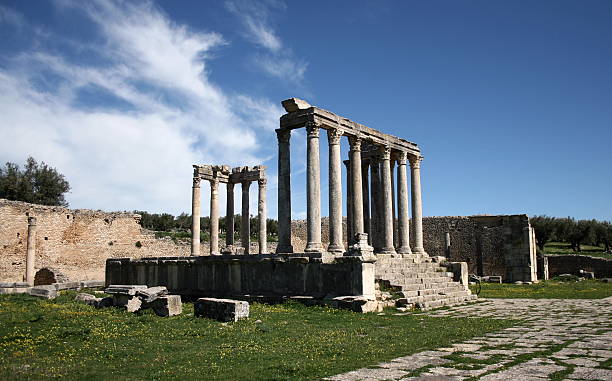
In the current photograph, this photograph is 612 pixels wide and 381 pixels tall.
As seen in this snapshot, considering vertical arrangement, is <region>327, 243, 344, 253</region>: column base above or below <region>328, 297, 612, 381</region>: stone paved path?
above

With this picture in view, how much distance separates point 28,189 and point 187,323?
37.5 meters

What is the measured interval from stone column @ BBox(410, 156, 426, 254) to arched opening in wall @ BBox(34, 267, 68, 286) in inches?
843

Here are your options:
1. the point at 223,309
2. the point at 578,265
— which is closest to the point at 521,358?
the point at 223,309

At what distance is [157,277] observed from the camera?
2239cm

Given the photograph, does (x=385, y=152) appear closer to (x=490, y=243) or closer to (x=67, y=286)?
(x=67, y=286)

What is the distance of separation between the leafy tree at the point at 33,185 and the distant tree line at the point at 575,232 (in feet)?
157

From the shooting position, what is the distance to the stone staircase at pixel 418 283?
1575 cm

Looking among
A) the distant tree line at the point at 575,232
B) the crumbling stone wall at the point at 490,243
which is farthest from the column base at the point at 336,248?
the distant tree line at the point at 575,232

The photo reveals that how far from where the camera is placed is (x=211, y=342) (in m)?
9.20

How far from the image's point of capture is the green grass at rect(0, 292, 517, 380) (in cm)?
685

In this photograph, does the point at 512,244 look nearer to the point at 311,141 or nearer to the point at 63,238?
the point at 311,141

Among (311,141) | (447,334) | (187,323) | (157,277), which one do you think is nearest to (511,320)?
(447,334)

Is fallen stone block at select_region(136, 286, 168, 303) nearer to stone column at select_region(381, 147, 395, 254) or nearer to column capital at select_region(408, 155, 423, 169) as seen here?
stone column at select_region(381, 147, 395, 254)

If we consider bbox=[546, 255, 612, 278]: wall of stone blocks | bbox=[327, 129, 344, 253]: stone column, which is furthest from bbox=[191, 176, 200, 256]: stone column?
bbox=[546, 255, 612, 278]: wall of stone blocks
